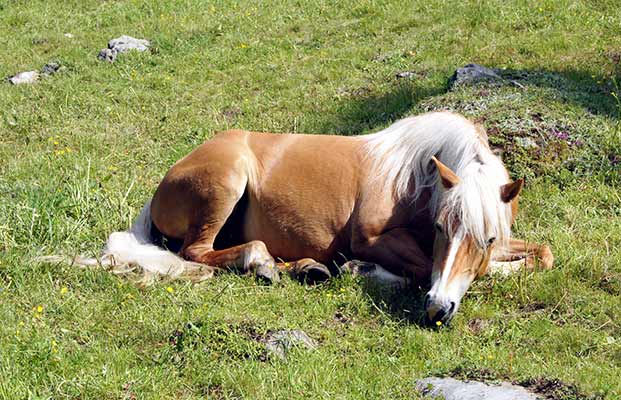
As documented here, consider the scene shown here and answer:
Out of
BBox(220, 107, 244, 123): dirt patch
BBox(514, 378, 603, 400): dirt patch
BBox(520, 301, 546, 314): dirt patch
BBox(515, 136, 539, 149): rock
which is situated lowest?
BBox(220, 107, 244, 123): dirt patch

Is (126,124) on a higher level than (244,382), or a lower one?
lower

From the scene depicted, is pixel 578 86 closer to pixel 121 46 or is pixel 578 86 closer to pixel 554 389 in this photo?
pixel 554 389

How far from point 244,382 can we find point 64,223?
295cm

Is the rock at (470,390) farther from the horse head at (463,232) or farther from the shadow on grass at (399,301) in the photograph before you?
the shadow on grass at (399,301)

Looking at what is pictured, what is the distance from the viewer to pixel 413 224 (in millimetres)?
6410

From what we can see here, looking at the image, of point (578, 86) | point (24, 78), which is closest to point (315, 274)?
point (578, 86)

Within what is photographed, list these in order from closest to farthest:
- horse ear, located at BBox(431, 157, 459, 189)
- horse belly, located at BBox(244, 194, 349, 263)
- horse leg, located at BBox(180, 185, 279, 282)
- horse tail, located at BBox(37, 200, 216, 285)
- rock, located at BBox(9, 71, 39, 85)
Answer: horse ear, located at BBox(431, 157, 459, 189), horse tail, located at BBox(37, 200, 216, 285), horse leg, located at BBox(180, 185, 279, 282), horse belly, located at BBox(244, 194, 349, 263), rock, located at BBox(9, 71, 39, 85)

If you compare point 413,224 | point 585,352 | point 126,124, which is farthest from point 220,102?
point 585,352

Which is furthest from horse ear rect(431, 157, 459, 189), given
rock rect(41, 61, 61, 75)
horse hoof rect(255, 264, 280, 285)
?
rock rect(41, 61, 61, 75)

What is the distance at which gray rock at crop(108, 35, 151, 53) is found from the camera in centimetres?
1252

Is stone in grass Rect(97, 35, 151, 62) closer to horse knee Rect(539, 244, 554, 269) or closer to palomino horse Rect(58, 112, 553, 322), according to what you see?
palomino horse Rect(58, 112, 553, 322)

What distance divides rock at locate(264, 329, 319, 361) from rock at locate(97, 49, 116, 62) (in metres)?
8.01

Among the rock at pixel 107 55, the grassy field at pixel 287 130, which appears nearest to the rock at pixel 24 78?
the grassy field at pixel 287 130

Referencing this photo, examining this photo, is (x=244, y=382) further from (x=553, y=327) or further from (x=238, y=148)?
(x=238, y=148)
